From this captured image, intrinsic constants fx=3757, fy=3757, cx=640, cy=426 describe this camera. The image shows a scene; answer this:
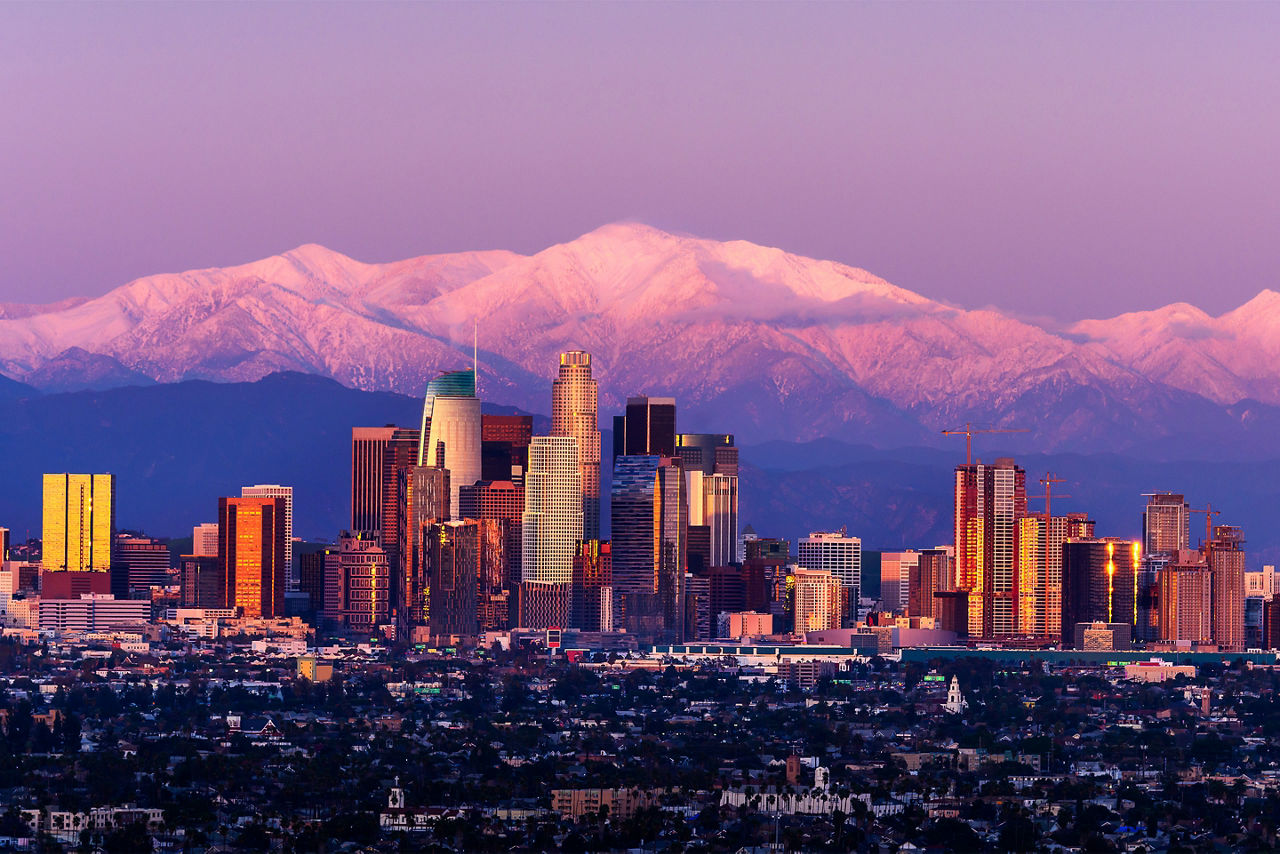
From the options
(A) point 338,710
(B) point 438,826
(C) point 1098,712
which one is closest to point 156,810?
(B) point 438,826

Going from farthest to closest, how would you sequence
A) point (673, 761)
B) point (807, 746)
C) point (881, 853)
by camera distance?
point (807, 746) < point (673, 761) < point (881, 853)

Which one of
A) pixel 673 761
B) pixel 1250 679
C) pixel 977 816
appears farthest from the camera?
pixel 1250 679

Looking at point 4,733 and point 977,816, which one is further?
point 4,733

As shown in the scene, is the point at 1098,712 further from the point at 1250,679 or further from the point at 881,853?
the point at 881,853

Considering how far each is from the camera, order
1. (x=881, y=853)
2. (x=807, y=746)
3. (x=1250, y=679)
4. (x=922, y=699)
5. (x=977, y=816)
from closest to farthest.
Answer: (x=881, y=853)
(x=977, y=816)
(x=807, y=746)
(x=922, y=699)
(x=1250, y=679)

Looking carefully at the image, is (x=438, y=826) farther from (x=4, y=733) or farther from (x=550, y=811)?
(x=4, y=733)

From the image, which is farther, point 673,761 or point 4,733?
→ point 4,733

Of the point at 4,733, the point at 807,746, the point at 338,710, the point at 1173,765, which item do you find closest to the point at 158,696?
the point at 338,710

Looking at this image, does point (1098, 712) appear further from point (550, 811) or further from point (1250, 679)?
point (550, 811)

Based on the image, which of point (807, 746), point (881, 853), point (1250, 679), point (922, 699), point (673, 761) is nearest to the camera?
point (881, 853)
